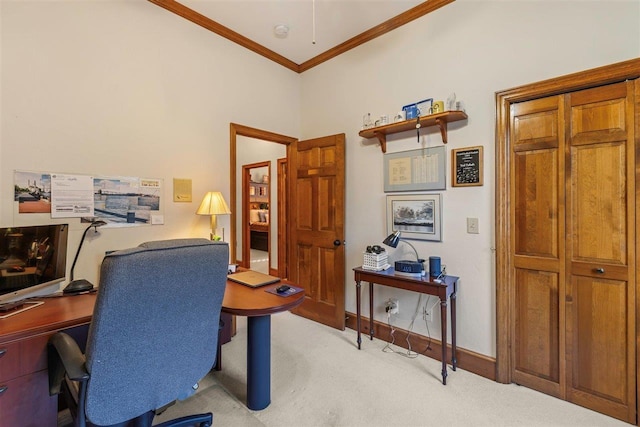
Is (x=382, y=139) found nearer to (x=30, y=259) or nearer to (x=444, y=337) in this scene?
(x=444, y=337)

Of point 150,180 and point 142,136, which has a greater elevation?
point 142,136

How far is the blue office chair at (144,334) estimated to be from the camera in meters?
1.05

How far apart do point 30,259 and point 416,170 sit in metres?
2.78

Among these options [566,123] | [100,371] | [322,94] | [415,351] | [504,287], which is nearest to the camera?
[100,371]

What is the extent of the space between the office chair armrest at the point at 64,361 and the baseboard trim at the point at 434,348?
2260mm

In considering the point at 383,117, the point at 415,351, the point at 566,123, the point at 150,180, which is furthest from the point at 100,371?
the point at 566,123

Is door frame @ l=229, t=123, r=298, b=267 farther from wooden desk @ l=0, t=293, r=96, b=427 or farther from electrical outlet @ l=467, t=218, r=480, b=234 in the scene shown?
electrical outlet @ l=467, t=218, r=480, b=234

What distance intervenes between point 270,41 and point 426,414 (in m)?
3.59

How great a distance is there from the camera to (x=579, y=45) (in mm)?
1860

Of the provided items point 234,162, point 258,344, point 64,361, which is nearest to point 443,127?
point 234,162

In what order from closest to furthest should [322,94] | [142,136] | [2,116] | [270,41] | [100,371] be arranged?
[100,371]
[2,116]
[142,136]
[270,41]
[322,94]

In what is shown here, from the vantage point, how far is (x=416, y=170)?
8.52ft

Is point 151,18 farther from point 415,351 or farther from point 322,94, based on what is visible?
point 415,351

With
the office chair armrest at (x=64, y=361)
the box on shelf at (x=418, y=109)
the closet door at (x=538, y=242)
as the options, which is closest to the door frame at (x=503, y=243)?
the closet door at (x=538, y=242)
